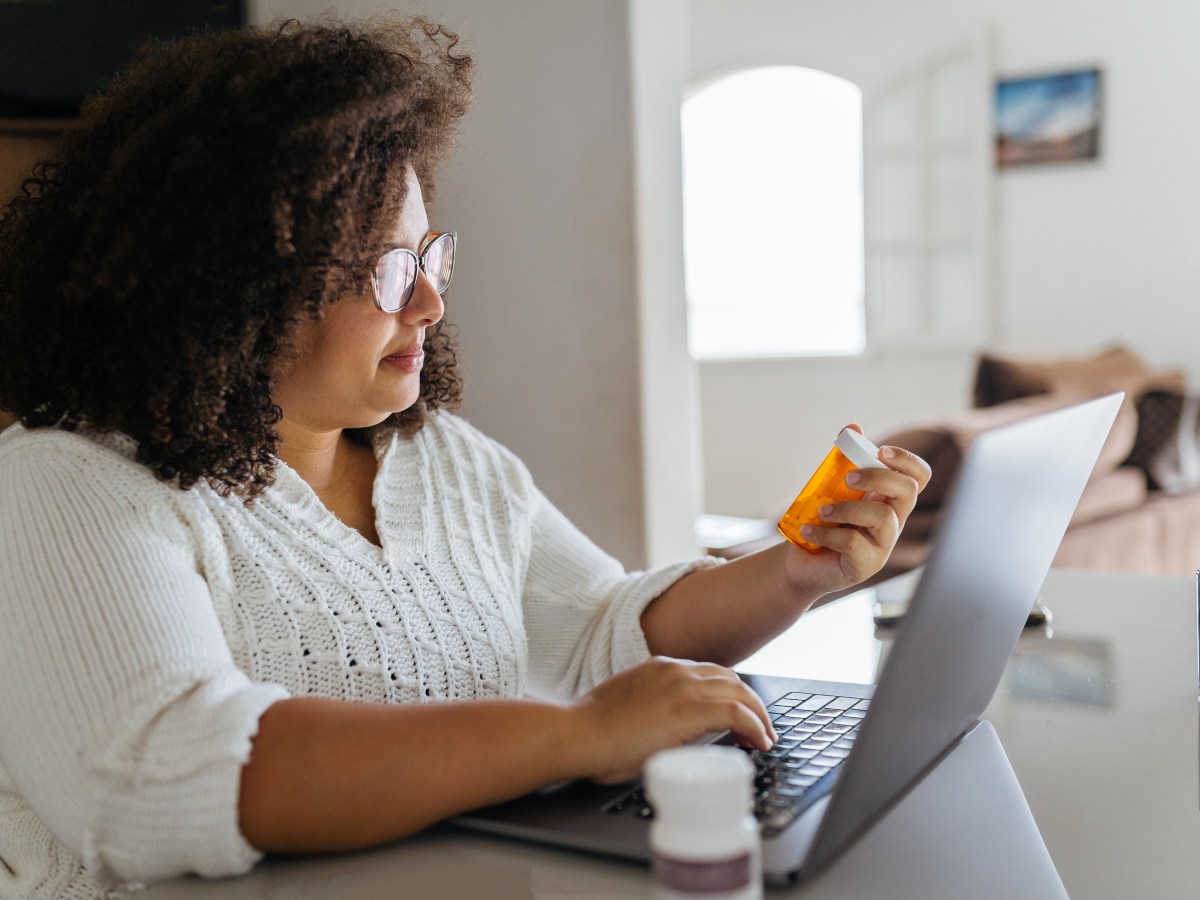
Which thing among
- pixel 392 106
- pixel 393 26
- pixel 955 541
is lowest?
pixel 955 541

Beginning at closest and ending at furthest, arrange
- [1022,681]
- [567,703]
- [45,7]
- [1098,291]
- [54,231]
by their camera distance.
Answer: [567,703] → [54,231] → [1022,681] → [45,7] → [1098,291]

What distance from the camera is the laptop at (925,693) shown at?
67 cm

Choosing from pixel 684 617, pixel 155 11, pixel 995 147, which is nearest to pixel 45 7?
pixel 155 11

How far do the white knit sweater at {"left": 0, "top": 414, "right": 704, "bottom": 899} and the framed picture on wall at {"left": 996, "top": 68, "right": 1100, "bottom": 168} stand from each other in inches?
209

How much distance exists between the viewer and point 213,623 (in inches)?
32.2

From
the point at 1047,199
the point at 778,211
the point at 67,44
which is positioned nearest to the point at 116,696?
the point at 67,44

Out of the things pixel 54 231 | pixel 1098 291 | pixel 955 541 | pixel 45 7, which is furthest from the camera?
pixel 1098 291

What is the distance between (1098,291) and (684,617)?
5310 millimetres

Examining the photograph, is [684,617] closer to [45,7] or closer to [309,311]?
[309,311]

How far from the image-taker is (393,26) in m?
1.16

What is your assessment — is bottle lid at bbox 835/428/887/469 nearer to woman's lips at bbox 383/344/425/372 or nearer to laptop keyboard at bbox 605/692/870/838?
laptop keyboard at bbox 605/692/870/838

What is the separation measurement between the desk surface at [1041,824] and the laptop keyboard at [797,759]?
0.05 metres

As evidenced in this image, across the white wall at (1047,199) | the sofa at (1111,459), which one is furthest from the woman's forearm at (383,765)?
the white wall at (1047,199)

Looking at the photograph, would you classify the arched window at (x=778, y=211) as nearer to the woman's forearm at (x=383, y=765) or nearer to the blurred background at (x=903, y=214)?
the blurred background at (x=903, y=214)
